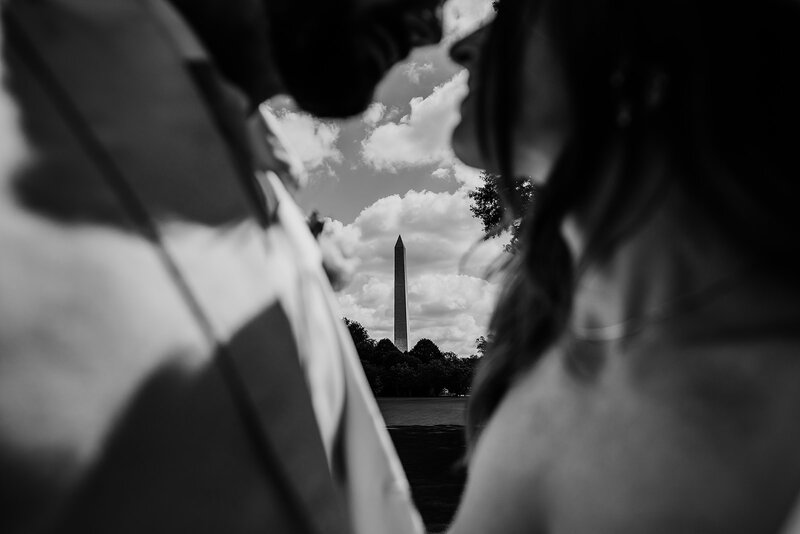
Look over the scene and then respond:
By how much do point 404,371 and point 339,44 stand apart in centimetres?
6395

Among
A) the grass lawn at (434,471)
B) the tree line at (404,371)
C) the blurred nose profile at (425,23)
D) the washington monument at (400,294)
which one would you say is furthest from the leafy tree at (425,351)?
the blurred nose profile at (425,23)

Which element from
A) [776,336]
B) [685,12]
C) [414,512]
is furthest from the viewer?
[414,512]

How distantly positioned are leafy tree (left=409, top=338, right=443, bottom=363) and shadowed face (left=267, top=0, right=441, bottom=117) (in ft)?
234

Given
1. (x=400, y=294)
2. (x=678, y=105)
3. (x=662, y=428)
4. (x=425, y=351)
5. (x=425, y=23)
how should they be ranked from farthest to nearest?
(x=425, y=351) → (x=400, y=294) → (x=425, y=23) → (x=678, y=105) → (x=662, y=428)

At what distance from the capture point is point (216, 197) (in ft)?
3.66

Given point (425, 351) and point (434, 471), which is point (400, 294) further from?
point (425, 351)

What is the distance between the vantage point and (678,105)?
3.94ft

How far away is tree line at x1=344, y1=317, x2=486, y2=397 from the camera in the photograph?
Answer: 6394 cm

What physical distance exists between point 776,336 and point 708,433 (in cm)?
21

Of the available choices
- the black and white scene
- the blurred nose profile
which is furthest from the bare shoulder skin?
the blurred nose profile

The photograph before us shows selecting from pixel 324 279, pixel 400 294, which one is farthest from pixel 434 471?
pixel 400 294

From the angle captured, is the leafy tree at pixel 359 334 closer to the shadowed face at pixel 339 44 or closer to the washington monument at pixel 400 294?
the washington monument at pixel 400 294

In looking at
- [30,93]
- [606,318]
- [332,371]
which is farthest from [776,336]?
[30,93]

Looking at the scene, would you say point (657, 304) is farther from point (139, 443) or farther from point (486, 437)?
point (139, 443)
